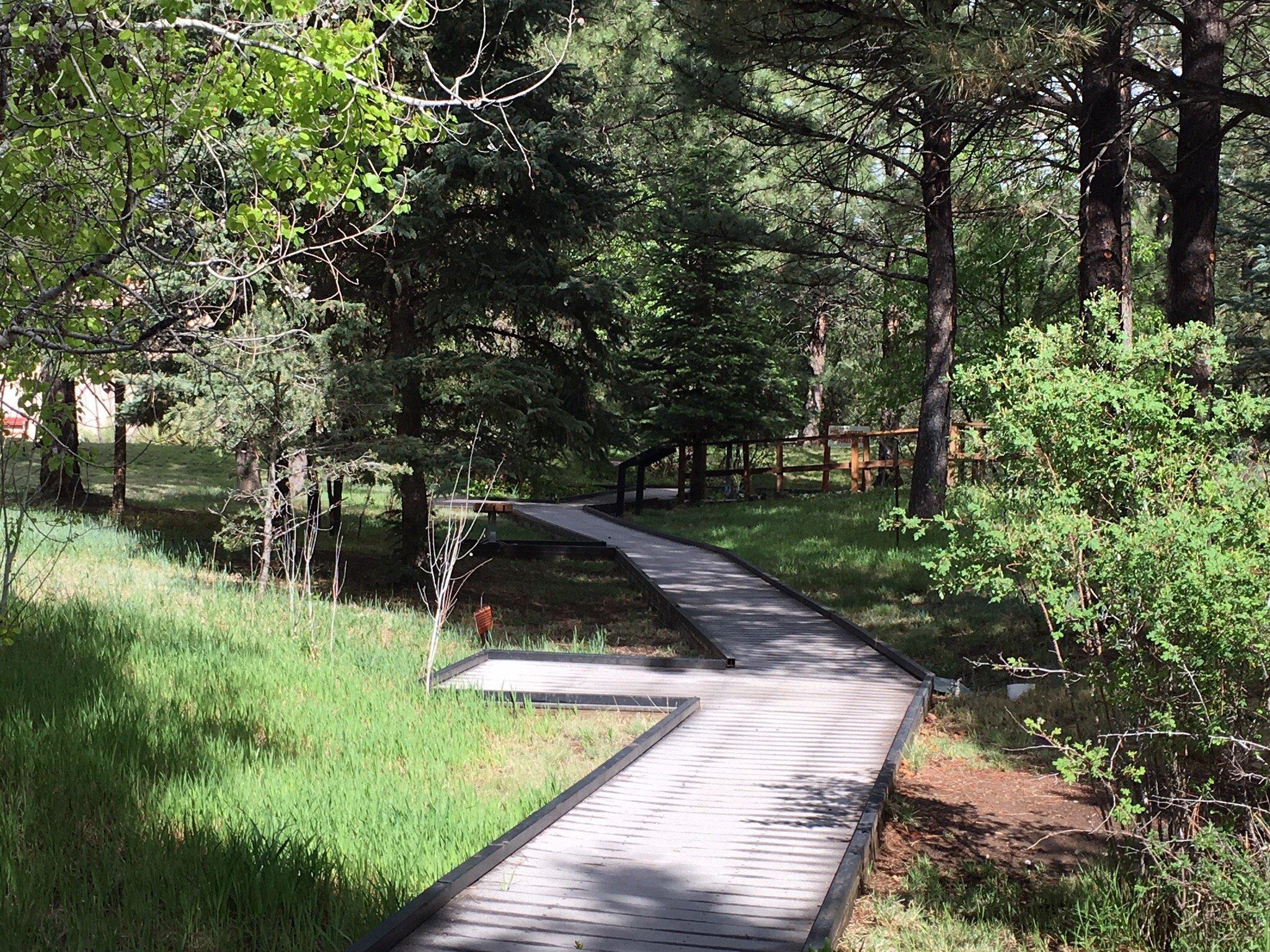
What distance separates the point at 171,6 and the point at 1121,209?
24.7ft

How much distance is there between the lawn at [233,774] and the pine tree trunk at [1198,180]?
17.1 feet

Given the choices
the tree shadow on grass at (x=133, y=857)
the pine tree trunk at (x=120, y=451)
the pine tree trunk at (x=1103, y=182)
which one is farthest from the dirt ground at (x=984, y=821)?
the pine tree trunk at (x=120, y=451)

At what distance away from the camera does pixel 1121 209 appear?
9227 millimetres

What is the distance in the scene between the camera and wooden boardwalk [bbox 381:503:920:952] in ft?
13.4

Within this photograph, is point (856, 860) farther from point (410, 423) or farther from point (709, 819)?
point (410, 423)

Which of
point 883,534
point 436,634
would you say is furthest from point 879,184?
point 436,634

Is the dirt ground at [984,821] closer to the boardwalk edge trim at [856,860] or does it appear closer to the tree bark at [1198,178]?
the boardwalk edge trim at [856,860]

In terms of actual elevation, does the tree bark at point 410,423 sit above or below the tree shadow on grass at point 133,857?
above

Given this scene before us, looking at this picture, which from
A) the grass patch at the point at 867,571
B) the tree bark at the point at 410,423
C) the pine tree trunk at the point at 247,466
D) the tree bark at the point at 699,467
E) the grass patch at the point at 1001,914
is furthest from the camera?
the tree bark at the point at 699,467

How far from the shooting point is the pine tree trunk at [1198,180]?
8.14 metres

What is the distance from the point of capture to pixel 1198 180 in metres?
8.32

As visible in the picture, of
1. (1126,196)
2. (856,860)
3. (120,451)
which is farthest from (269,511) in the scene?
(1126,196)

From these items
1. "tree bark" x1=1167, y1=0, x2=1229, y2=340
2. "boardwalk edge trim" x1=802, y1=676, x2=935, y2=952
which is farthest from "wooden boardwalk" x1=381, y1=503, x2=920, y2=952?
"tree bark" x1=1167, y1=0, x2=1229, y2=340

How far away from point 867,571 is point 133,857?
11.4m
